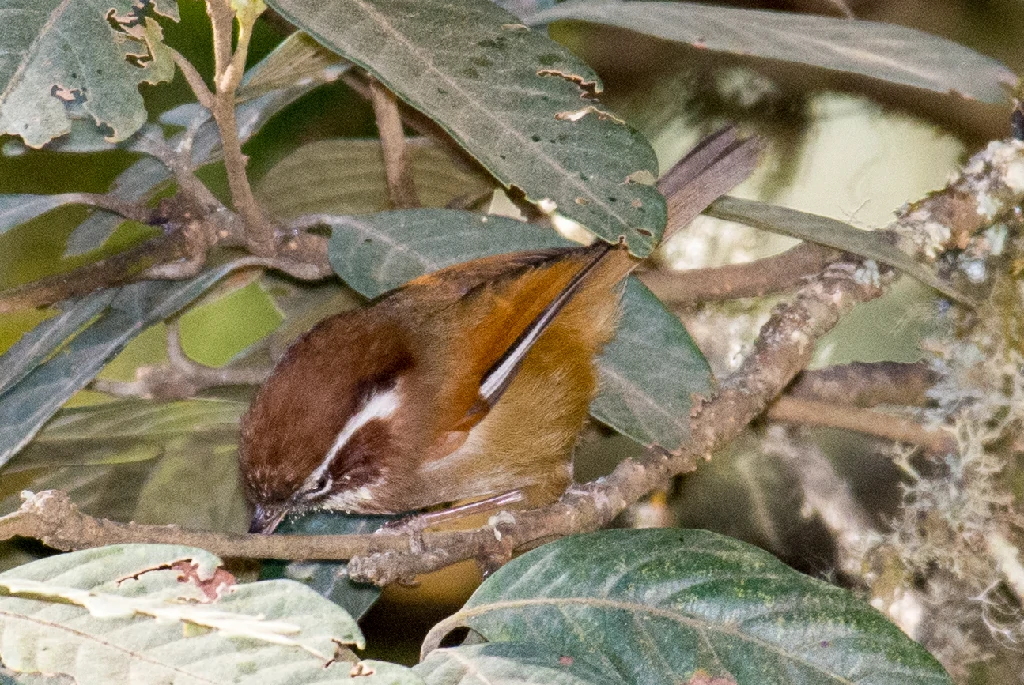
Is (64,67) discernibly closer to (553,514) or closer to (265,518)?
(265,518)

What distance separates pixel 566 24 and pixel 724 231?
0.99 m

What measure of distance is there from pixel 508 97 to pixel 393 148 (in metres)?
1.08

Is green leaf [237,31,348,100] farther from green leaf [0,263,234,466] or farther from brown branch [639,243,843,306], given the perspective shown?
brown branch [639,243,843,306]

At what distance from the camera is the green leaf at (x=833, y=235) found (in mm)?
2434

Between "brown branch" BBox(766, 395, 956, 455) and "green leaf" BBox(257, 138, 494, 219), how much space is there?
46.6 inches

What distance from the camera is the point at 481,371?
284 centimetres

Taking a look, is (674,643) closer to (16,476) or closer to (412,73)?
(412,73)

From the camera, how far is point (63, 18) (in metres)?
1.73

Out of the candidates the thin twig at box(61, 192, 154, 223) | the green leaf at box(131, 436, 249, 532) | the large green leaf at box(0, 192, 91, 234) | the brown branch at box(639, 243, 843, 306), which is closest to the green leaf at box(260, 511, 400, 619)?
the green leaf at box(131, 436, 249, 532)

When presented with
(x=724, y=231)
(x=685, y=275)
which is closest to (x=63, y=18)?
(x=685, y=275)

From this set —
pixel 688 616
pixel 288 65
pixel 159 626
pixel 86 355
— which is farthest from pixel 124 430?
pixel 688 616

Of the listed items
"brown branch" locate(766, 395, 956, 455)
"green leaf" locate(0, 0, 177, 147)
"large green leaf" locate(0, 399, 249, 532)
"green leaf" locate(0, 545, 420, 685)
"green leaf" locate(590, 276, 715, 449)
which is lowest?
"brown branch" locate(766, 395, 956, 455)

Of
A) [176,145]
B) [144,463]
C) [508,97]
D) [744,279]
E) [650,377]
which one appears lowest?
[144,463]

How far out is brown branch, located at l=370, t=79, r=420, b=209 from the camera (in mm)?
2707
